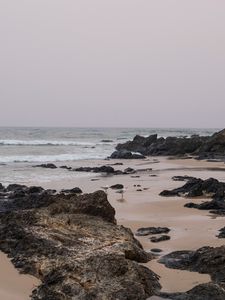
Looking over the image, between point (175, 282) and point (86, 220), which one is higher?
point (86, 220)

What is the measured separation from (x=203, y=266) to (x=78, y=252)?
1.90m

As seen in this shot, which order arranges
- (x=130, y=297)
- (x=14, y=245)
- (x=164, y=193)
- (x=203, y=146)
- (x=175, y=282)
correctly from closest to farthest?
1. (x=130, y=297)
2. (x=175, y=282)
3. (x=14, y=245)
4. (x=164, y=193)
5. (x=203, y=146)

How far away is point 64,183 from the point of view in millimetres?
19781

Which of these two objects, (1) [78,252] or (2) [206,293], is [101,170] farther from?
(2) [206,293]

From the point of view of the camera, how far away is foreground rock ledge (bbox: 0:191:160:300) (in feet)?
19.4

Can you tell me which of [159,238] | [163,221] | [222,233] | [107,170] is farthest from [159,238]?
[107,170]

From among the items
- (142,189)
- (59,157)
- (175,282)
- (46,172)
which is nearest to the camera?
(175,282)

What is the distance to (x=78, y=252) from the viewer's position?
693 centimetres

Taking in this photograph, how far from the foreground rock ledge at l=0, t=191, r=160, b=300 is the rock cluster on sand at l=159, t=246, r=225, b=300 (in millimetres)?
459

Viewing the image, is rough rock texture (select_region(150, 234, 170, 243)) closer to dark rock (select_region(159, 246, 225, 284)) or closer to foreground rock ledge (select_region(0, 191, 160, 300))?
foreground rock ledge (select_region(0, 191, 160, 300))

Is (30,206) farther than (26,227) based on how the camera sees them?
Yes

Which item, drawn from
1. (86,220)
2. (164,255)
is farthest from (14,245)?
(164,255)

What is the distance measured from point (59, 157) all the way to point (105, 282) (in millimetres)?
31154

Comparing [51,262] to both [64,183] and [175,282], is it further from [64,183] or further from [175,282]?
[64,183]
